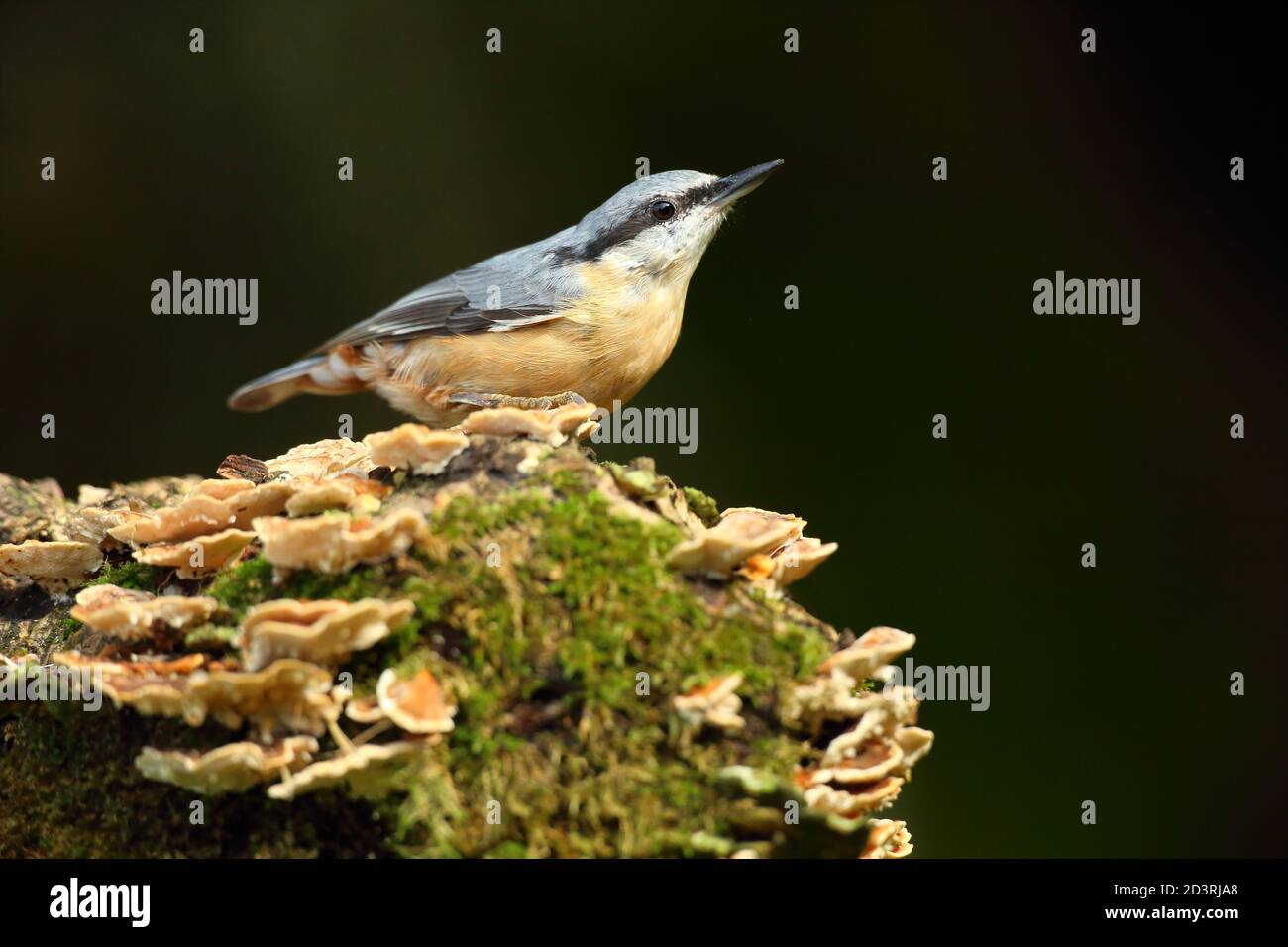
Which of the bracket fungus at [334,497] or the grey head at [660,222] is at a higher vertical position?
the grey head at [660,222]

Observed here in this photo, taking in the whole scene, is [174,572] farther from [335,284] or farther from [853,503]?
[335,284]

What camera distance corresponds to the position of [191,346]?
7336 mm

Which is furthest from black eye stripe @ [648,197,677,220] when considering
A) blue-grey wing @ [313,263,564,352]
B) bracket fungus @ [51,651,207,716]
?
bracket fungus @ [51,651,207,716]

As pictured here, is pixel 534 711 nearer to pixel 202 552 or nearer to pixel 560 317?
pixel 202 552

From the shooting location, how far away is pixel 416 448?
2.58m

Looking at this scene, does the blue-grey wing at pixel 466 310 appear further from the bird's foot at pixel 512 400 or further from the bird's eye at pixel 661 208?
the bird's eye at pixel 661 208

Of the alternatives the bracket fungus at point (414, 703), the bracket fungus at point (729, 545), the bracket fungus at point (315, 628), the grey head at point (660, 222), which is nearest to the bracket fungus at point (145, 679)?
the bracket fungus at point (315, 628)

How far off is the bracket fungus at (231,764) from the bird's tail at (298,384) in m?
2.75

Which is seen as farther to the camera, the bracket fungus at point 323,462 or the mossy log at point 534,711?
the bracket fungus at point 323,462

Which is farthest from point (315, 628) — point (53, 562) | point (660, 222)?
point (660, 222)

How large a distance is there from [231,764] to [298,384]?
312 centimetres

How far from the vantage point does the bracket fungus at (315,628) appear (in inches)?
80.6

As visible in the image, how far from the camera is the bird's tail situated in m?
4.78

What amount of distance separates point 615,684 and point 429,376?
2.40 metres
